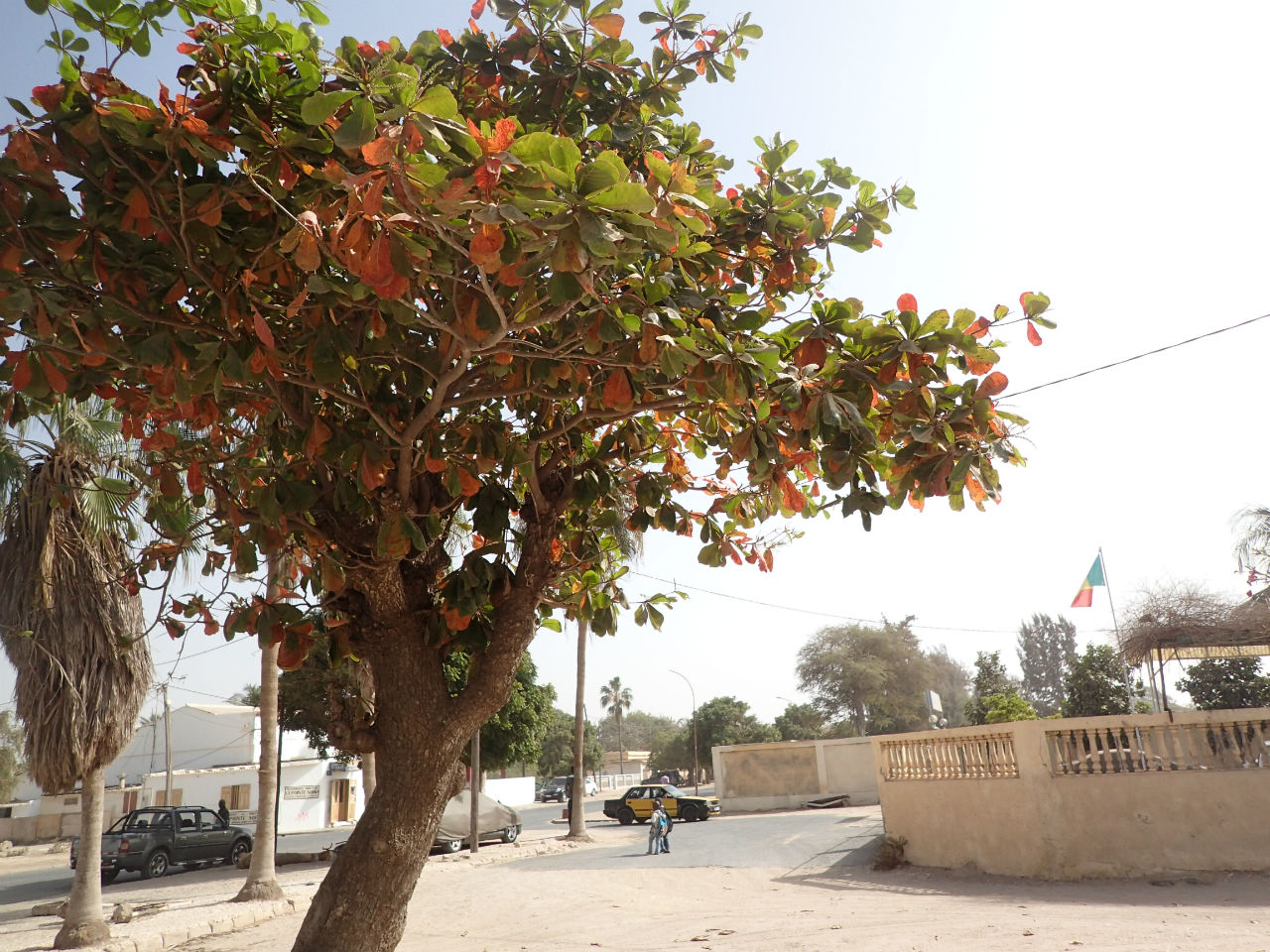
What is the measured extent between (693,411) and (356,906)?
2.55 meters

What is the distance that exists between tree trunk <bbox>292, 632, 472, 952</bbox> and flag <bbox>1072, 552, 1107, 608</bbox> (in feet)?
55.8

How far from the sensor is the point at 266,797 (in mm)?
11773

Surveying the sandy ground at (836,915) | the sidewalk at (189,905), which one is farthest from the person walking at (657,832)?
the sandy ground at (836,915)

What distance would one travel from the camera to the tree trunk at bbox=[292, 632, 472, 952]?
3.36 meters

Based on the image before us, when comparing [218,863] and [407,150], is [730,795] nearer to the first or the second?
[218,863]

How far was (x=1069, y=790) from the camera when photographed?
10781 mm

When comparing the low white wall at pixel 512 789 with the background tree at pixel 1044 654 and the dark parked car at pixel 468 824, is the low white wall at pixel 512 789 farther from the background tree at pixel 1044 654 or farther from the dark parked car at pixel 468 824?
the background tree at pixel 1044 654

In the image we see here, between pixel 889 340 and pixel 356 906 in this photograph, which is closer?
pixel 889 340

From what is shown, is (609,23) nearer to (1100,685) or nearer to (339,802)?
(1100,685)

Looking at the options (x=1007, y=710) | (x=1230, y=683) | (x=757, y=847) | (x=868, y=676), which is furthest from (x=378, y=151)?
(x=868, y=676)

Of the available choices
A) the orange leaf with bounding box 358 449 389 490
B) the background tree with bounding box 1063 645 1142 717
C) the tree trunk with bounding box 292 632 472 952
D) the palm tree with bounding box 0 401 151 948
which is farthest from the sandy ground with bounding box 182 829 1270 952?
the background tree with bounding box 1063 645 1142 717

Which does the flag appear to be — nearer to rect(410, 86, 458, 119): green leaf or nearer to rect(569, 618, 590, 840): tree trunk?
rect(569, 618, 590, 840): tree trunk

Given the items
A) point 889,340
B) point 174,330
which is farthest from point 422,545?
point 889,340

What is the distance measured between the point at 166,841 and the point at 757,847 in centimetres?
1280
